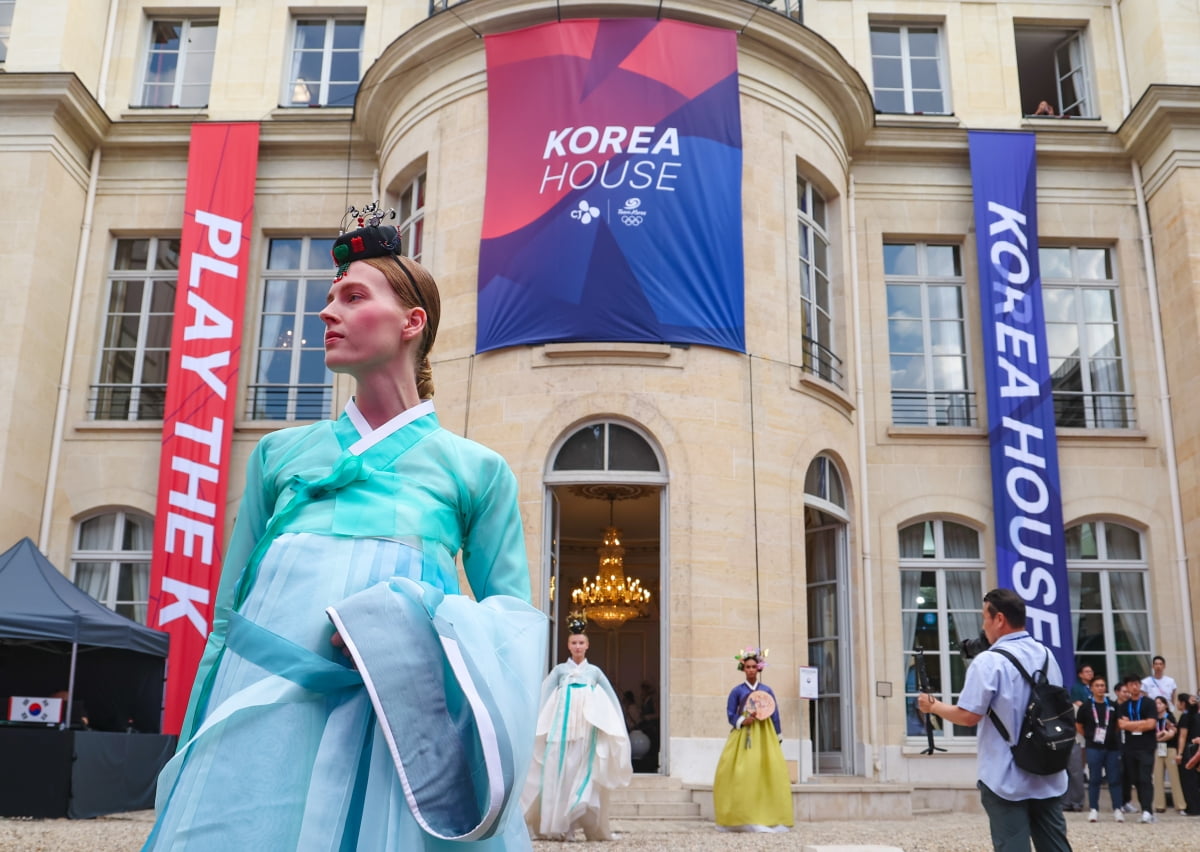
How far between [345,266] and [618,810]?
876cm

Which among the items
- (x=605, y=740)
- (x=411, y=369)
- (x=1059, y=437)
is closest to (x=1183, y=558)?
(x=1059, y=437)

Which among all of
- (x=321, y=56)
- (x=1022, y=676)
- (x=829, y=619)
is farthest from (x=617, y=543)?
(x=1022, y=676)

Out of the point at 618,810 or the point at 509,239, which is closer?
the point at 618,810

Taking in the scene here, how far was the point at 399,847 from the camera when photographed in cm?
158

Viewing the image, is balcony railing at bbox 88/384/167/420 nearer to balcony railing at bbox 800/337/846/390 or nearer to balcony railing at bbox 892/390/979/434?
balcony railing at bbox 800/337/846/390

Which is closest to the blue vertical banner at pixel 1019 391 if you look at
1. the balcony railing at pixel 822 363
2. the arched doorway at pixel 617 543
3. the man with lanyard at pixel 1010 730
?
the balcony railing at pixel 822 363

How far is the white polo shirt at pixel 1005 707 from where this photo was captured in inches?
165

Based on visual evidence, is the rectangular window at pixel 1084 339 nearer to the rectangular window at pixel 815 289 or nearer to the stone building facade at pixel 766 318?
the stone building facade at pixel 766 318

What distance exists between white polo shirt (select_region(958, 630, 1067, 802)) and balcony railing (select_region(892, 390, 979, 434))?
1047 centimetres

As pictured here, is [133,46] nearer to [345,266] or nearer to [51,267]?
[51,267]

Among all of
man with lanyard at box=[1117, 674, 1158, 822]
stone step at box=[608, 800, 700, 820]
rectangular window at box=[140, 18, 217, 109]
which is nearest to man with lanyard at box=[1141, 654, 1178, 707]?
man with lanyard at box=[1117, 674, 1158, 822]

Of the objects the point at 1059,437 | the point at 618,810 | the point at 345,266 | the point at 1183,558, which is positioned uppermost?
the point at 1059,437

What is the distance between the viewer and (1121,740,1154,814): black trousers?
35.4 feet

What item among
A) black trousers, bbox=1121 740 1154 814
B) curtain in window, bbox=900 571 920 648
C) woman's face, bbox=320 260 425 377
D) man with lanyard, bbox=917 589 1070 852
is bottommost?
black trousers, bbox=1121 740 1154 814
